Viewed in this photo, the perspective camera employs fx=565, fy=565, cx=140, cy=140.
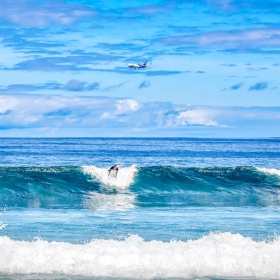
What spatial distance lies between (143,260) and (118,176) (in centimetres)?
1997

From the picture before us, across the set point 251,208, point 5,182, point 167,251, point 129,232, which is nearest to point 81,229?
point 129,232

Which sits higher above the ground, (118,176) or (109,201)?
(118,176)

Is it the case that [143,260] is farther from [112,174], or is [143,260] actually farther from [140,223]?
[112,174]

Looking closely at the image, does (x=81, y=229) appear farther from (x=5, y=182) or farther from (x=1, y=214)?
(x=5, y=182)

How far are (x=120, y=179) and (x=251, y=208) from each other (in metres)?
11.0

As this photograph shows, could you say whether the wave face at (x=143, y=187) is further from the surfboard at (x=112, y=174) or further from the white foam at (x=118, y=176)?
the surfboard at (x=112, y=174)

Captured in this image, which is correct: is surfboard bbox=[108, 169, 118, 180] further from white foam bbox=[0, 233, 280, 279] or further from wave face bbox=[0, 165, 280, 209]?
white foam bbox=[0, 233, 280, 279]

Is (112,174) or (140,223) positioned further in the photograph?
(112,174)

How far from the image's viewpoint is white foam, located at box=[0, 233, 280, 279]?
43.2ft

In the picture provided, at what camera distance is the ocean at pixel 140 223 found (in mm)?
13344

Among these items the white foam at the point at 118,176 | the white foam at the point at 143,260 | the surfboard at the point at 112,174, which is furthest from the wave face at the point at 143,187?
the white foam at the point at 143,260

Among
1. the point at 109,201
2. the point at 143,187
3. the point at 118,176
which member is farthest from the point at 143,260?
the point at 118,176

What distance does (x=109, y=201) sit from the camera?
26.5 metres

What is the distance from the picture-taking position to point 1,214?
21.2m
